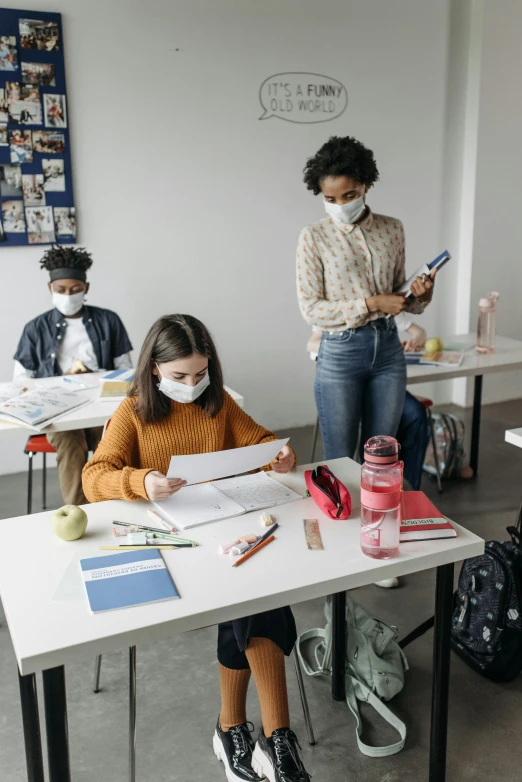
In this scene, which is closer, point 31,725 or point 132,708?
point 31,725

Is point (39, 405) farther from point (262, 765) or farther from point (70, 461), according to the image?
point (262, 765)

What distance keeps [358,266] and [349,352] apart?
0.93ft

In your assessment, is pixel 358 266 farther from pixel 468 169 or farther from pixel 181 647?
pixel 468 169

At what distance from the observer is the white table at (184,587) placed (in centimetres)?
125

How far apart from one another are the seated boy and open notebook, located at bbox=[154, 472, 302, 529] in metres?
1.31

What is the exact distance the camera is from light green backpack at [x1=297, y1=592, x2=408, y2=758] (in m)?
2.01

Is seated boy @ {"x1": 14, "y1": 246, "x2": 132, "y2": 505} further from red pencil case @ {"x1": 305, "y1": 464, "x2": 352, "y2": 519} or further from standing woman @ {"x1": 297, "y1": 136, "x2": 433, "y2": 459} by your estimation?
red pencil case @ {"x1": 305, "y1": 464, "x2": 352, "y2": 519}

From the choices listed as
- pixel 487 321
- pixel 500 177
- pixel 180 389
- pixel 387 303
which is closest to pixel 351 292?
pixel 387 303

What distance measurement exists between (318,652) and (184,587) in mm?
1045

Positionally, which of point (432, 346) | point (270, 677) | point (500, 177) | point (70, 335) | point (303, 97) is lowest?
point (270, 677)

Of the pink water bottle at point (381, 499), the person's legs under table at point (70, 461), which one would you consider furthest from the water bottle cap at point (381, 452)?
the person's legs under table at point (70, 461)

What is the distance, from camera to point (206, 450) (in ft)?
6.40

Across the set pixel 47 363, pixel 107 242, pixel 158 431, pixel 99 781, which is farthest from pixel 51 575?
pixel 107 242

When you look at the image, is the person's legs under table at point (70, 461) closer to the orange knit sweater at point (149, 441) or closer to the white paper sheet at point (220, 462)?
the orange knit sweater at point (149, 441)
